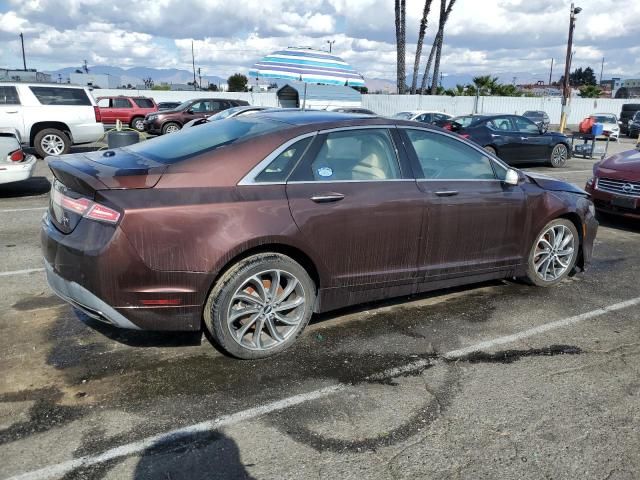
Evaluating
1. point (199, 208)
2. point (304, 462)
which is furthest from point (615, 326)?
point (199, 208)

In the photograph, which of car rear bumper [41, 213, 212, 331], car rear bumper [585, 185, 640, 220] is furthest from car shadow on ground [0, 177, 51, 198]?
car rear bumper [585, 185, 640, 220]

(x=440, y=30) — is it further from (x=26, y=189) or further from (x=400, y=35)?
(x=26, y=189)

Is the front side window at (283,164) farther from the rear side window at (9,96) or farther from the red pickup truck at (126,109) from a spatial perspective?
the red pickup truck at (126,109)

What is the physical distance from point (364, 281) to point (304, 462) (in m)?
1.60

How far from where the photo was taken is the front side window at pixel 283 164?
361 cm

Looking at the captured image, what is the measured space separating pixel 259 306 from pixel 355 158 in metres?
1.28

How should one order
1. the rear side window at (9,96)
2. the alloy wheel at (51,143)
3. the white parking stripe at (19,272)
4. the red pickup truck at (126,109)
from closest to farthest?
1. the white parking stripe at (19,272)
2. the rear side window at (9,96)
3. the alloy wheel at (51,143)
4. the red pickup truck at (126,109)

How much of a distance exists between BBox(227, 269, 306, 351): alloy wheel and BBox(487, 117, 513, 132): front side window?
1231 centimetres

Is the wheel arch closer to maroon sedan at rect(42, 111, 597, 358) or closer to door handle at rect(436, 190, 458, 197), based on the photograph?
maroon sedan at rect(42, 111, 597, 358)

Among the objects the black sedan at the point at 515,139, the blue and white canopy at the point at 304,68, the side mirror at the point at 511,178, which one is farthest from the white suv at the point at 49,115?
the side mirror at the point at 511,178

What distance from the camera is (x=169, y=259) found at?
3.24 metres

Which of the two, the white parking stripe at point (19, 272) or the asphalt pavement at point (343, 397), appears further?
→ the white parking stripe at point (19, 272)

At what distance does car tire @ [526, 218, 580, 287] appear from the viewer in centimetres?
509

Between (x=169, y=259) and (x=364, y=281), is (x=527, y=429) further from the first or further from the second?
(x=169, y=259)
